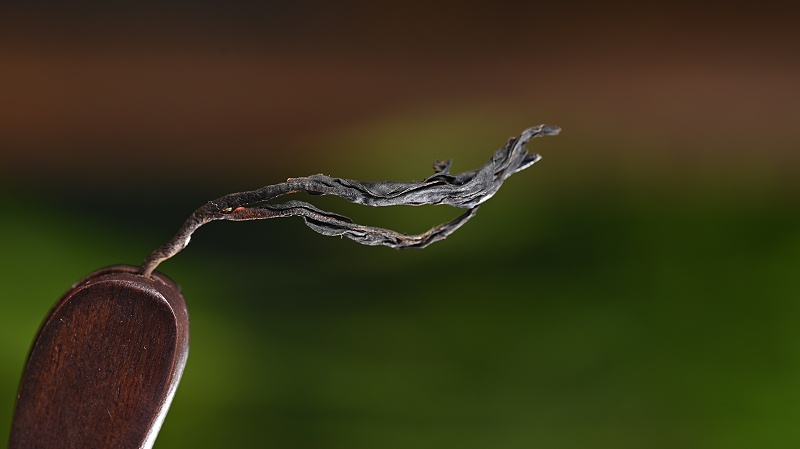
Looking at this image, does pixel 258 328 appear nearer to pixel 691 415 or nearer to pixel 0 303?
pixel 0 303

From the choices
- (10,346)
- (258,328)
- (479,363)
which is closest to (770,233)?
(479,363)

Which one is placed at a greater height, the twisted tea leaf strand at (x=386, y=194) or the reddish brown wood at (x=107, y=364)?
the twisted tea leaf strand at (x=386, y=194)

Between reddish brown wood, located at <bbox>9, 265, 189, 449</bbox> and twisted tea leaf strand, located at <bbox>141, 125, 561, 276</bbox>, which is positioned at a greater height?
twisted tea leaf strand, located at <bbox>141, 125, 561, 276</bbox>

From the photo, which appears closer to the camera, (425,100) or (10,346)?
(10,346)
